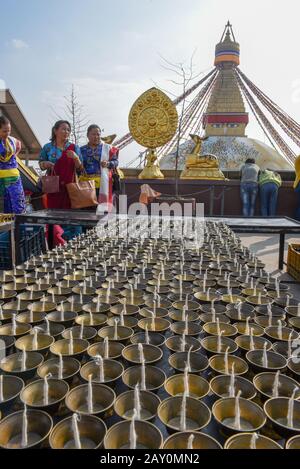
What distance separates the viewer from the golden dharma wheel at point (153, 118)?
721 centimetres

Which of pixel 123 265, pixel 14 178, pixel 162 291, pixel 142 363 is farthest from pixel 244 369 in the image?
pixel 14 178

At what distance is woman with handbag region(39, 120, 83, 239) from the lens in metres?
3.91

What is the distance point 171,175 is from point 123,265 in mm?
7448

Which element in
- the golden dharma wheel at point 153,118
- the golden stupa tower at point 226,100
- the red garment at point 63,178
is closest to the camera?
the red garment at point 63,178

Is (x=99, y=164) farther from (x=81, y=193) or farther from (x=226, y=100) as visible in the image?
(x=226, y=100)

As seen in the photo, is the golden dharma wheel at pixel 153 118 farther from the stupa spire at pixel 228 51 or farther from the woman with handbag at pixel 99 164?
the stupa spire at pixel 228 51

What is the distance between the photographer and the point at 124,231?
3299mm

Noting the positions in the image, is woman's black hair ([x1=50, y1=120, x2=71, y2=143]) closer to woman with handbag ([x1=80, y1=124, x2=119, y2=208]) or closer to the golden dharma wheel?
woman with handbag ([x1=80, y1=124, x2=119, y2=208])

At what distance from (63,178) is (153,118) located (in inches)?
156

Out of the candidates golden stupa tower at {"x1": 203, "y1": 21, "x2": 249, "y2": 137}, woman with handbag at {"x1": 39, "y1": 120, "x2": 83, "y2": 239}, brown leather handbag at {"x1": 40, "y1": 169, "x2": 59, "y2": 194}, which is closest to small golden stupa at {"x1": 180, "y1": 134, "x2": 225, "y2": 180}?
woman with handbag at {"x1": 39, "y1": 120, "x2": 83, "y2": 239}

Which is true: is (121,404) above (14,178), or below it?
below

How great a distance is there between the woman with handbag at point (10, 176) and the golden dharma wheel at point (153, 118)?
157 inches

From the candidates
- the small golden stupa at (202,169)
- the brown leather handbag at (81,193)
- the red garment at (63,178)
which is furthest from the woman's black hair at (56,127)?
the small golden stupa at (202,169)
